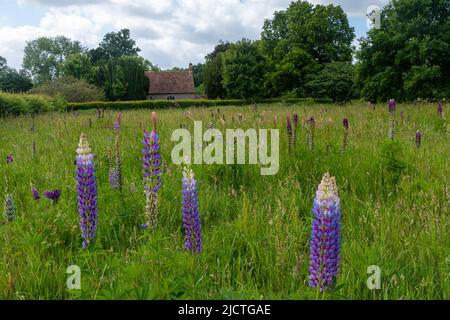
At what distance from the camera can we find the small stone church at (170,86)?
206 feet

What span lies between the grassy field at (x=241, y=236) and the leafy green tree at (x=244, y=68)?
1358 inches

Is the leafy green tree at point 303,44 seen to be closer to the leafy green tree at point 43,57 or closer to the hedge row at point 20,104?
the hedge row at point 20,104

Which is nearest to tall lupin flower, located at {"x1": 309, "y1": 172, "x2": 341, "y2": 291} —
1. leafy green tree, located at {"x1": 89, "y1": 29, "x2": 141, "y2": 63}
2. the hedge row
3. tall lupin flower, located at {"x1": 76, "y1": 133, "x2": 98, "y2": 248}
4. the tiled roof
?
tall lupin flower, located at {"x1": 76, "y1": 133, "x2": 98, "y2": 248}

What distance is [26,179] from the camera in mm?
4629

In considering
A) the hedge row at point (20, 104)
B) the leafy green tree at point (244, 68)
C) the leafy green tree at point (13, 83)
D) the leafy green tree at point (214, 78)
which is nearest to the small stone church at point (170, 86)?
the leafy green tree at point (214, 78)

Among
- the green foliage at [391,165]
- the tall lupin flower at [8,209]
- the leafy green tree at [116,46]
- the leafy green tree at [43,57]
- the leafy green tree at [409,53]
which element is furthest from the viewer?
the leafy green tree at [43,57]

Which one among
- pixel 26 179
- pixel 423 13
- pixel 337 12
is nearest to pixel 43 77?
pixel 337 12

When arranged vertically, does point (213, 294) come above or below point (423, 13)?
below

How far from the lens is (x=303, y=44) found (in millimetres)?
40438

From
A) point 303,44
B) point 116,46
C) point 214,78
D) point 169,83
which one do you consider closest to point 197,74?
point 116,46

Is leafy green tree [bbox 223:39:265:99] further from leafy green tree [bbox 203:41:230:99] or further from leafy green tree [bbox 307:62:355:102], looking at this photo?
leafy green tree [bbox 203:41:230:99]

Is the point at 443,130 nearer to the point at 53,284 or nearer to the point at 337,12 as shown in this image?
the point at 53,284

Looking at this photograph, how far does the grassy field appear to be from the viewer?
2197 millimetres
